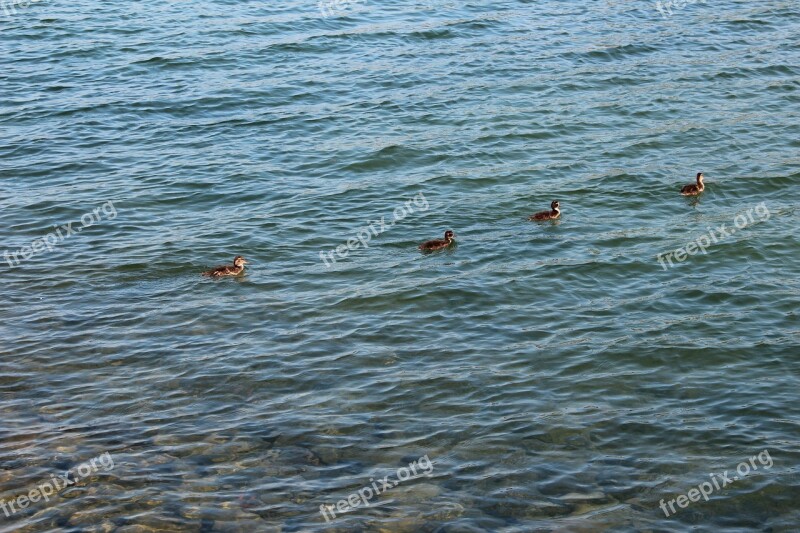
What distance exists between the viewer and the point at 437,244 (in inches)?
819

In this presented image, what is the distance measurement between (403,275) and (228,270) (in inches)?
133

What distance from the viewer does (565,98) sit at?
29.0 metres

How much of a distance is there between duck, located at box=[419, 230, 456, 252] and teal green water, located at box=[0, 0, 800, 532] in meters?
0.24

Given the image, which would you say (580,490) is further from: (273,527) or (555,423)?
(273,527)

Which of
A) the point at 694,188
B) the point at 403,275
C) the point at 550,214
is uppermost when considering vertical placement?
the point at 694,188

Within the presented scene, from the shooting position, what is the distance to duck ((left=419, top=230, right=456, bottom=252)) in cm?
2075

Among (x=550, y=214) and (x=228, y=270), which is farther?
(x=550, y=214)

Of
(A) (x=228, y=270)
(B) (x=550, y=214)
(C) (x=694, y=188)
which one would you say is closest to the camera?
(A) (x=228, y=270)

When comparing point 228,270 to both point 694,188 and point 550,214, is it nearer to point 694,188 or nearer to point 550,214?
point 550,214

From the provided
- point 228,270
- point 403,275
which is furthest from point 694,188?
point 228,270

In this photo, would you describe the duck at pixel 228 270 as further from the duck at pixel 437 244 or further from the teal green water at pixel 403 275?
the duck at pixel 437 244

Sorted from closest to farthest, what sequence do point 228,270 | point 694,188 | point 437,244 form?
point 228,270 → point 437,244 → point 694,188

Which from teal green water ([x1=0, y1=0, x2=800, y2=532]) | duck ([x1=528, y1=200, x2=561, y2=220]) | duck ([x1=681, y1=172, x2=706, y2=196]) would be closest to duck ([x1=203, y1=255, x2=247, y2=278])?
teal green water ([x1=0, y1=0, x2=800, y2=532])

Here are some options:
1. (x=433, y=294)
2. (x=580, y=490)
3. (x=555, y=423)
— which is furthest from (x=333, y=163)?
(x=580, y=490)
